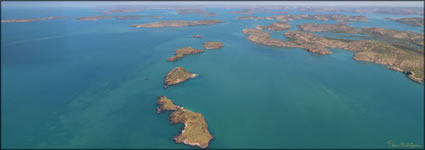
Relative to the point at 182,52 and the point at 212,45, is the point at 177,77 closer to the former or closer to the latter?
the point at 182,52

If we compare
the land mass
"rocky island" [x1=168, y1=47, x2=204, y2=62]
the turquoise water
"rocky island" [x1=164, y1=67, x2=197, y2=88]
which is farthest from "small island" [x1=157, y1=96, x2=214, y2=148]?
the land mass

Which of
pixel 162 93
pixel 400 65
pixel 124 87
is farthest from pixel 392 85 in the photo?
pixel 124 87

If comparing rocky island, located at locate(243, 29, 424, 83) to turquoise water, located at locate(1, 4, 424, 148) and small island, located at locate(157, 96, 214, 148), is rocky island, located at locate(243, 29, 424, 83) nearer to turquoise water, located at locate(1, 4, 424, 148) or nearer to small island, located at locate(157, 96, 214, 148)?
turquoise water, located at locate(1, 4, 424, 148)

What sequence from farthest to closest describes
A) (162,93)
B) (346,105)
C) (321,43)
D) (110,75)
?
(321,43)
(110,75)
(162,93)
(346,105)

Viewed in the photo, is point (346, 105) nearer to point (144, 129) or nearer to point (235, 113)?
point (235, 113)

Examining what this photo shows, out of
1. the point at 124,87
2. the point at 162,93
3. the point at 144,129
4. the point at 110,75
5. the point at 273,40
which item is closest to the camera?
the point at 144,129
